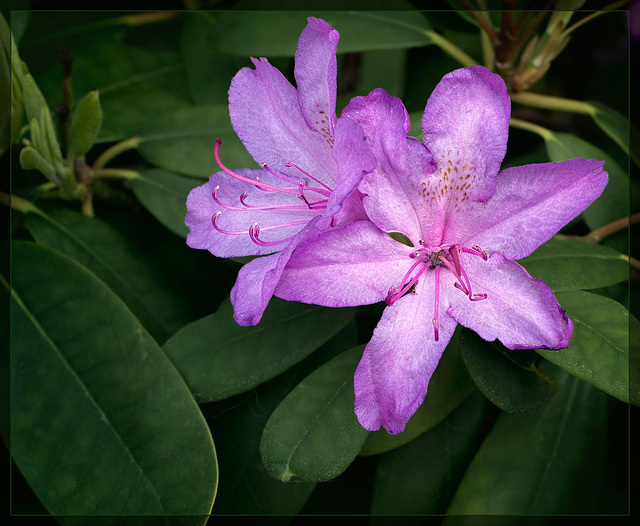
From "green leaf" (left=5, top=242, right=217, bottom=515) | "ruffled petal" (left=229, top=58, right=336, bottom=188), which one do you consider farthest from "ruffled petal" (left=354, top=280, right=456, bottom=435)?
"green leaf" (left=5, top=242, right=217, bottom=515)

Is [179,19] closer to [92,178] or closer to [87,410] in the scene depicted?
[92,178]

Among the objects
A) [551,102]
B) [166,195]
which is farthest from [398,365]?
[551,102]

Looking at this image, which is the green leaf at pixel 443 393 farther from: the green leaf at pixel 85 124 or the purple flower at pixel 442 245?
the green leaf at pixel 85 124

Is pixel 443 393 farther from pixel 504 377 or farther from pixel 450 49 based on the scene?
pixel 450 49

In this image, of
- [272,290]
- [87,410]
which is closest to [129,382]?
[87,410]

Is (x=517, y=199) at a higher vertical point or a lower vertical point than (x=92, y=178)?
higher

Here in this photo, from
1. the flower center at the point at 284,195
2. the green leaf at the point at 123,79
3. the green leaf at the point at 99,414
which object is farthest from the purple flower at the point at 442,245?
the green leaf at the point at 123,79

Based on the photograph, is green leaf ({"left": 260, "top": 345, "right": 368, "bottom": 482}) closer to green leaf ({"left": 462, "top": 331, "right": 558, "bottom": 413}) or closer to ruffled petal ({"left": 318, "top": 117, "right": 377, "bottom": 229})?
green leaf ({"left": 462, "top": 331, "right": 558, "bottom": 413})
